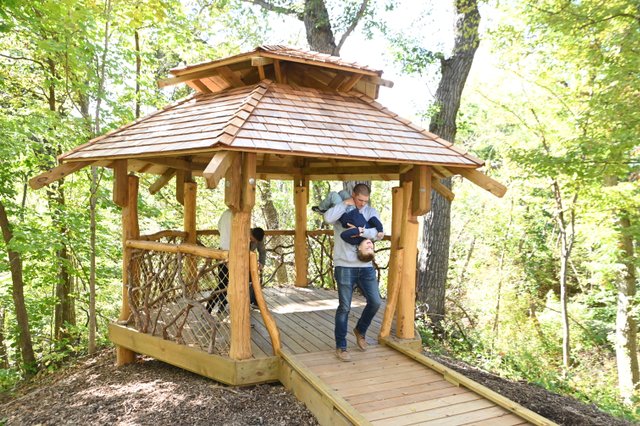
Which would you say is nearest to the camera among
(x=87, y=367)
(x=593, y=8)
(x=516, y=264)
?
(x=593, y=8)

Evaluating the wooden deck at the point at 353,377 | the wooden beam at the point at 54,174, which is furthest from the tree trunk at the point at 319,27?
the wooden deck at the point at 353,377

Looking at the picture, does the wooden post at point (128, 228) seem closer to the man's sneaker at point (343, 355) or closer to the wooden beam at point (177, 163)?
the wooden beam at point (177, 163)

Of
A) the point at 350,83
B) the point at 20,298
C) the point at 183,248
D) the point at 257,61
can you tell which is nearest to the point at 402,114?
the point at 350,83

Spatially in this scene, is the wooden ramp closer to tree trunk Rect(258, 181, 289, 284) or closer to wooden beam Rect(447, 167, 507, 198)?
wooden beam Rect(447, 167, 507, 198)

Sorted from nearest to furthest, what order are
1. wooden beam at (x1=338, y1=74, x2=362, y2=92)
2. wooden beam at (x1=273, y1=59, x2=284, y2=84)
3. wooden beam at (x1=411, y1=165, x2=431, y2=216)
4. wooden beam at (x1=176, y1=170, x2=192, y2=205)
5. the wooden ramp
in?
the wooden ramp, wooden beam at (x1=411, y1=165, x2=431, y2=216), wooden beam at (x1=273, y1=59, x2=284, y2=84), wooden beam at (x1=338, y1=74, x2=362, y2=92), wooden beam at (x1=176, y1=170, x2=192, y2=205)

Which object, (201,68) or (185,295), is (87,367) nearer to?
(185,295)

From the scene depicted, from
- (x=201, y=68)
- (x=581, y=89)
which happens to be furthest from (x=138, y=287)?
(x=581, y=89)

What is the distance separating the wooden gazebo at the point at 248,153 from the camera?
4.63 metres

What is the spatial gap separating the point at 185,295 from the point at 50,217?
595 centimetres

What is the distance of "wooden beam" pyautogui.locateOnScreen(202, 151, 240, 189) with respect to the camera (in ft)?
12.5

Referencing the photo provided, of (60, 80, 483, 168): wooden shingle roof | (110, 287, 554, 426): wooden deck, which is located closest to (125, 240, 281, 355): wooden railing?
(110, 287, 554, 426): wooden deck

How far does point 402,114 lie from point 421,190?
2.27m

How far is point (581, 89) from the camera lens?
10039 millimetres

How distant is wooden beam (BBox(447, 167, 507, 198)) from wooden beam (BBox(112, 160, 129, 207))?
4501 millimetres
